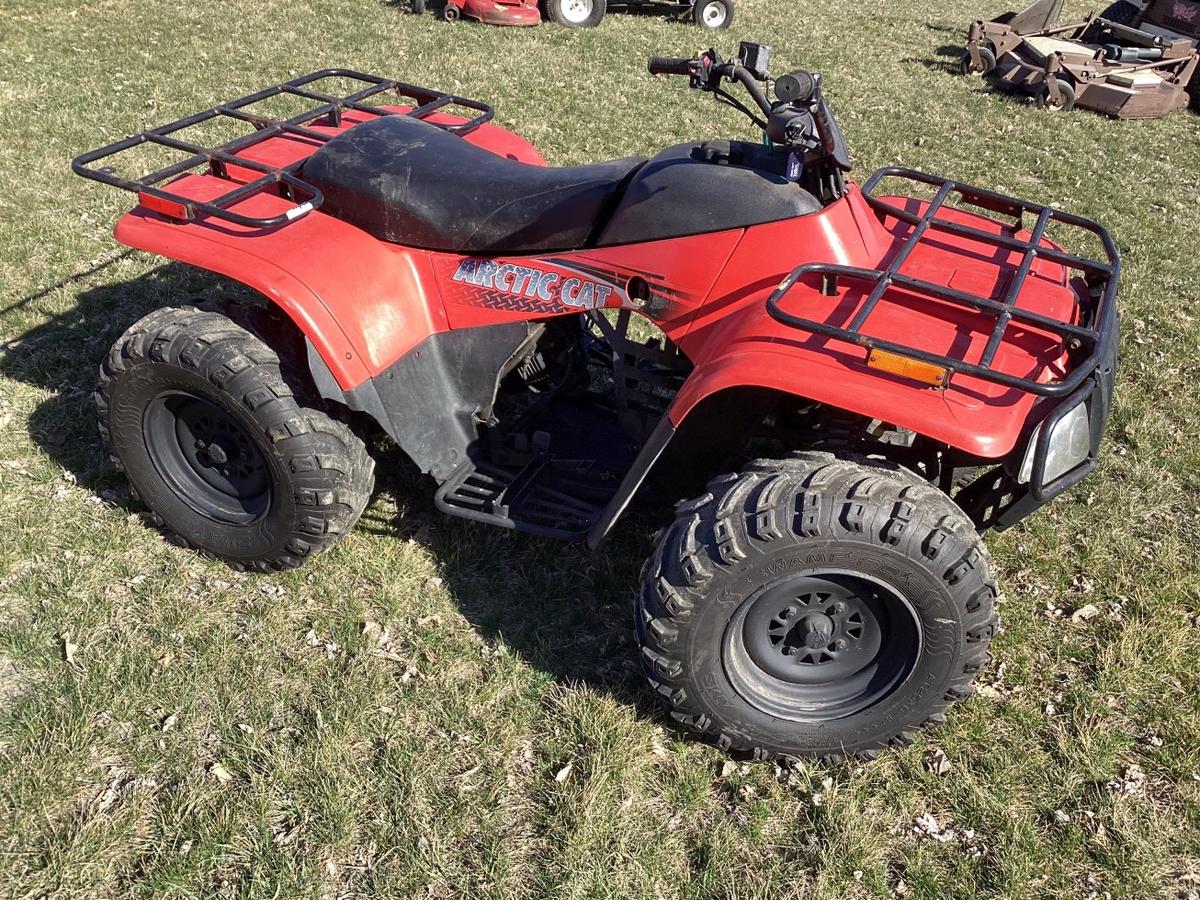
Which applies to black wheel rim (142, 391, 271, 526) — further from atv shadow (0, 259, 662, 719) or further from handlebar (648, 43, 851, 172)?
handlebar (648, 43, 851, 172)

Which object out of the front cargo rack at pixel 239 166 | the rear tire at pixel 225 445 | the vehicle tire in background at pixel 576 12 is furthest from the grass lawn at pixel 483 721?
the vehicle tire in background at pixel 576 12

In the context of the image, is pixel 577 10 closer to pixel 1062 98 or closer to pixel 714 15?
pixel 714 15

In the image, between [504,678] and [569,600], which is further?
[569,600]

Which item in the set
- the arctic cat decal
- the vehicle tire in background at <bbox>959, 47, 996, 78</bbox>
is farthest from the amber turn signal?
the vehicle tire in background at <bbox>959, 47, 996, 78</bbox>

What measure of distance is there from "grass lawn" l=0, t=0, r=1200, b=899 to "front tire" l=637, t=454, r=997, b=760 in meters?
0.26

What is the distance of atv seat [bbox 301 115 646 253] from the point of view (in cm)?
325

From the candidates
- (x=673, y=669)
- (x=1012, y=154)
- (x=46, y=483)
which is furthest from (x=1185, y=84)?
(x=46, y=483)

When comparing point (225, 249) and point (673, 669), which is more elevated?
point (225, 249)

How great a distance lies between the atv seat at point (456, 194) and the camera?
3.25 metres

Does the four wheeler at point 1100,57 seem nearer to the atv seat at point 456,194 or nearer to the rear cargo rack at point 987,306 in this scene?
the rear cargo rack at point 987,306

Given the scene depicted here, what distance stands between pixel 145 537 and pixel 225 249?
4.46ft

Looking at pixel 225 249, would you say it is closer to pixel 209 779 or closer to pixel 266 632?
pixel 266 632

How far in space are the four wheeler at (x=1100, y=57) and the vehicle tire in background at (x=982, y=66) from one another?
0.04 feet

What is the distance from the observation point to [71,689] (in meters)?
3.27
